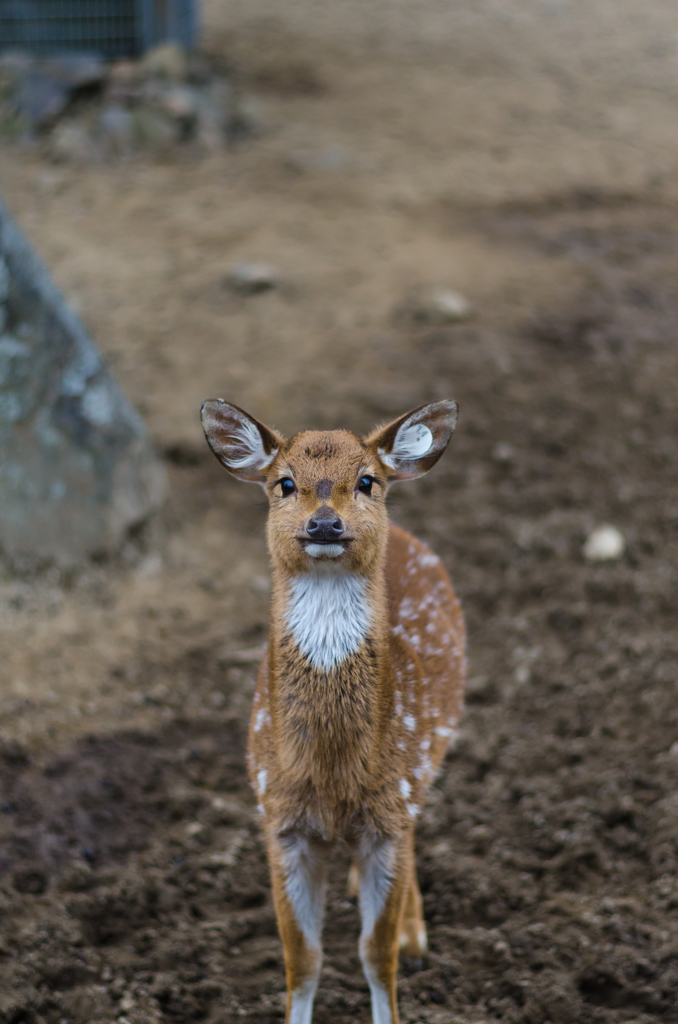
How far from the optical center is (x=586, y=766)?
13.1 ft

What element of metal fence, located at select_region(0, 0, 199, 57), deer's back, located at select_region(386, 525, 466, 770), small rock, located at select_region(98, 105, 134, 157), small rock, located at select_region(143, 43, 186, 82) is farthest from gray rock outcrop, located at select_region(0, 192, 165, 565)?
metal fence, located at select_region(0, 0, 199, 57)

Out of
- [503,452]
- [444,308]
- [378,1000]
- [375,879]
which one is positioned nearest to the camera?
[375,879]

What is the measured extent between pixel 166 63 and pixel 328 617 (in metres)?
8.48

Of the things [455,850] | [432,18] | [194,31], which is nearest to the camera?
[455,850]

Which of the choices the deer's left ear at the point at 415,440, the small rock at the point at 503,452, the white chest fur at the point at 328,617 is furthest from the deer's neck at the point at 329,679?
the small rock at the point at 503,452

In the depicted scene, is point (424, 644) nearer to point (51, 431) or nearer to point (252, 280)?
point (51, 431)

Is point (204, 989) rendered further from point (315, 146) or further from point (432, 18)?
point (432, 18)

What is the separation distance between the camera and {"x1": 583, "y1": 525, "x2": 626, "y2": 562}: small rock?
517 cm

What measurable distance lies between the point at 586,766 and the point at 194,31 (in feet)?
32.3

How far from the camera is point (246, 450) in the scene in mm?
2859

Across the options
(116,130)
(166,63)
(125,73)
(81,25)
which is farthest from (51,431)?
(81,25)

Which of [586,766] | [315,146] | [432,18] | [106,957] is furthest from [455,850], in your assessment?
[432,18]

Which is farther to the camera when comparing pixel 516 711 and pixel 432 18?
pixel 432 18

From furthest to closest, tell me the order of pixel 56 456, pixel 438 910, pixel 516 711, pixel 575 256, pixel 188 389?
pixel 575 256 → pixel 188 389 → pixel 56 456 → pixel 516 711 → pixel 438 910
